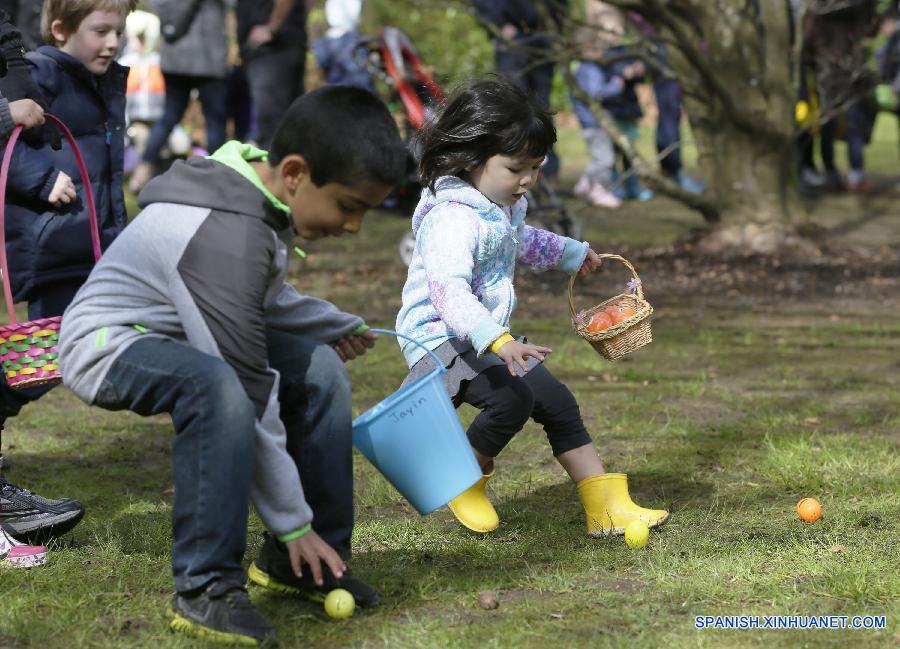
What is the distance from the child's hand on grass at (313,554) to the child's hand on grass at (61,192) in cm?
133

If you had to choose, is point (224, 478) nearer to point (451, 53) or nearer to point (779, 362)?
point (779, 362)

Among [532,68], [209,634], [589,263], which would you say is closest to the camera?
[209,634]

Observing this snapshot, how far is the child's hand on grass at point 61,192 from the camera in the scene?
3.64 meters

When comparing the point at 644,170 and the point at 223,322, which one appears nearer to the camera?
the point at 223,322

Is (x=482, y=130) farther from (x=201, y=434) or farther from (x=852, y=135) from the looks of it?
(x=852, y=135)

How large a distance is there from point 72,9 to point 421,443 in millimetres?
1742

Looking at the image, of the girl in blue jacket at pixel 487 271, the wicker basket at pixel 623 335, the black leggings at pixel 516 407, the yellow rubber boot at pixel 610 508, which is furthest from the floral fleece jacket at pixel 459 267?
the yellow rubber boot at pixel 610 508

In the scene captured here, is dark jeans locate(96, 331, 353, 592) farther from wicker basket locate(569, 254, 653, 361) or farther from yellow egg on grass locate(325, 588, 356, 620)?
wicker basket locate(569, 254, 653, 361)

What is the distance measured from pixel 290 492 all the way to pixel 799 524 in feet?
5.16

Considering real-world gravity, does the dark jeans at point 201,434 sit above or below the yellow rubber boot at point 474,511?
above

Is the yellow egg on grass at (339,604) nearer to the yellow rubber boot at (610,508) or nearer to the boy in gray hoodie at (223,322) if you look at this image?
the boy in gray hoodie at (223,322)

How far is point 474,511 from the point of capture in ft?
12.2

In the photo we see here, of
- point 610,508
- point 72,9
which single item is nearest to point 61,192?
point 72,9

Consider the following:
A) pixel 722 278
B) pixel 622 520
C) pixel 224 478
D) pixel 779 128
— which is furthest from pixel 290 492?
pixel 779 128
